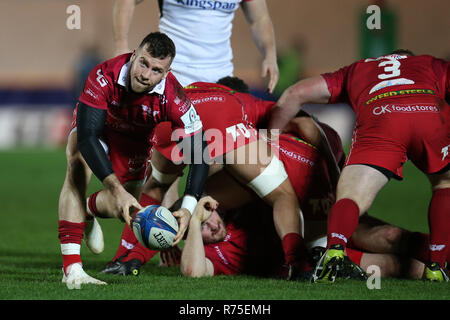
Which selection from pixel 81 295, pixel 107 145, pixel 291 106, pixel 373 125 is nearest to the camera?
pixel 81 295

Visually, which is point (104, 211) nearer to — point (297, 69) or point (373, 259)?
point (373, 259)

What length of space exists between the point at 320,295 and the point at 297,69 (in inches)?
496

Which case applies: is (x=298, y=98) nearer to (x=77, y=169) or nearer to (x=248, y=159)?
(x=248, y=159)

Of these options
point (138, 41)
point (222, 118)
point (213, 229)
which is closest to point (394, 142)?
Answer: point (222, 118)

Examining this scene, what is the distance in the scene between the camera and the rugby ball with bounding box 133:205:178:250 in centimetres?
402

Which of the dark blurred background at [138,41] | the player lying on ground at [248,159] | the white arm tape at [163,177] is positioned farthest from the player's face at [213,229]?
the dark blurred background at [138,41]

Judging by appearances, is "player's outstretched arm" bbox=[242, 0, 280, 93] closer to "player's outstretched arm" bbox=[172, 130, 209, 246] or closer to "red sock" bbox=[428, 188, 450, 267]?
"player's outstretched arm" bbox=[172, 130, 209, 246]

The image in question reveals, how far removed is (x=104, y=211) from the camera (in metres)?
4.88

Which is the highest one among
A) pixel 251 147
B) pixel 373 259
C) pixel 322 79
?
pixel 322 79

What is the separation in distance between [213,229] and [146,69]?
1188mm

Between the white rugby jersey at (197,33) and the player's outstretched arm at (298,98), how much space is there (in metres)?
1.02

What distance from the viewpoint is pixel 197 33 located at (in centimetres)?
599
